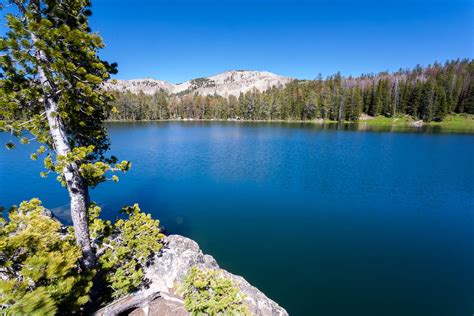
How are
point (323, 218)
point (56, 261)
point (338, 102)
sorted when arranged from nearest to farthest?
point (56, 261), point (323, 218), point (338, 102)

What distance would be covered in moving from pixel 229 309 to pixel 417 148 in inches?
2101

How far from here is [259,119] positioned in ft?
451

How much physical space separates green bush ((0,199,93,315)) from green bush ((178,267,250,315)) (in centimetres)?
293

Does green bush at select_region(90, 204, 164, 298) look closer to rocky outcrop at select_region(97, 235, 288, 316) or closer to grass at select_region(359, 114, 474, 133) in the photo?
rocky outcrop at select_region(97, 235, 288, 316)

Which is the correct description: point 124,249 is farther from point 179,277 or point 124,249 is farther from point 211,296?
point 211,296

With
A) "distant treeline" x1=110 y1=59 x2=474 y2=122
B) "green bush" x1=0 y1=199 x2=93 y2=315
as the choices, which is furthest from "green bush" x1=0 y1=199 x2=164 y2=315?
"distant treeline" x1=110 y1=59 x2=474 y2=122

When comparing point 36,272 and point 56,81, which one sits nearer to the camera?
point 36,272

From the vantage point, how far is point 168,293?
805 centimetres

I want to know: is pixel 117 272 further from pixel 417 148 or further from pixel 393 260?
pixel 417 148

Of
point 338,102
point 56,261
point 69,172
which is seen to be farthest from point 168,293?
point 338,102

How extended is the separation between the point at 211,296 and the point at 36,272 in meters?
4.53

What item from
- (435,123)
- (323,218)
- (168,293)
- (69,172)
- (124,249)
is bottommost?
(323,218)

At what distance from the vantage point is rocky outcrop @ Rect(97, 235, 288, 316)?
7445 mm

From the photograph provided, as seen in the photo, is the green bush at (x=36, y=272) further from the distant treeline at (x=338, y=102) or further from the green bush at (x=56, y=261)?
the distant treeline at (x=338, y=102)
